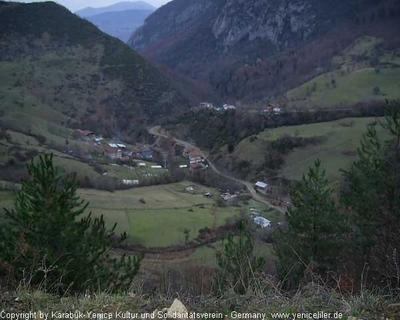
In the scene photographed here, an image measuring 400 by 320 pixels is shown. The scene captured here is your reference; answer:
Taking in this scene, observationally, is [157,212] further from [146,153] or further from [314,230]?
[146,153]

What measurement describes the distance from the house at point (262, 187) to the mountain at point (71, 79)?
128ft

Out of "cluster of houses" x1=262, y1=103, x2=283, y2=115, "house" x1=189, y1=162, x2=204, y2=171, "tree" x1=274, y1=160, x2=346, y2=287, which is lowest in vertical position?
"house" x1=189, y1=162, x2=204, y2=171

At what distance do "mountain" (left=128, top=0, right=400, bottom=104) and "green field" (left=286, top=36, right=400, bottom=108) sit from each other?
8.40 m

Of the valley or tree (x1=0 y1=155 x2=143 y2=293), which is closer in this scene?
the valley

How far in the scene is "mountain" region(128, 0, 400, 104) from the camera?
121625 millimetres

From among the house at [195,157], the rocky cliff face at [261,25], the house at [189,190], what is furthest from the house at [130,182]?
the rocky cliff face at [261,25]

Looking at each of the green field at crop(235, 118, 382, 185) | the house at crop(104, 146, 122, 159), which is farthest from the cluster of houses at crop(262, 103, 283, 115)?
the house at crop(104, 146, 122, 159)

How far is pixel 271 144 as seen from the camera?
190ft

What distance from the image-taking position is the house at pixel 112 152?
63281 millimetres

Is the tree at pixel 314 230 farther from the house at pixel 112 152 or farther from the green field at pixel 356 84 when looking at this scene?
the green field at pixel 356 84

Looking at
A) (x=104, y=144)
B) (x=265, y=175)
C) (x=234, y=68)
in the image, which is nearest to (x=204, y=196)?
(x=265, y=175)

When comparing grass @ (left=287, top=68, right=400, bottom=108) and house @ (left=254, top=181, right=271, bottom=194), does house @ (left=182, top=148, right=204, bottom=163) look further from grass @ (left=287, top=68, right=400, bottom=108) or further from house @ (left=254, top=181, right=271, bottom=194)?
grass @ (left=287, top=68, right=400, bottom=108)

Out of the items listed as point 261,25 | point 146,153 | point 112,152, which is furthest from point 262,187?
point 261,25

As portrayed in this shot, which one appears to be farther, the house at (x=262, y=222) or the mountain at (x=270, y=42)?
the mountain at (x=270, y=42)
